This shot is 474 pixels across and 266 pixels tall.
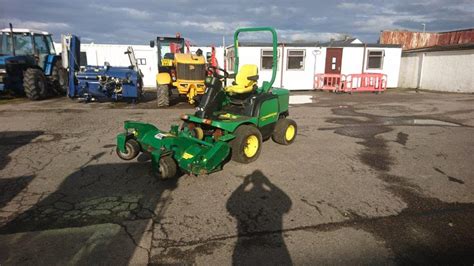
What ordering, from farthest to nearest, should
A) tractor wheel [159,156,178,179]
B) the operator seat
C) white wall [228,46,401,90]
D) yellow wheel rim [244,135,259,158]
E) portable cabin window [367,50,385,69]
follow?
portable cabin window [367,50,385,69]
white wall [228,46,401,90]
the operator seat
yellow wheel rim [244,135,259,158]
tractor wheel [159,156,178,179]

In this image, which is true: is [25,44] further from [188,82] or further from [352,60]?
[352,60]

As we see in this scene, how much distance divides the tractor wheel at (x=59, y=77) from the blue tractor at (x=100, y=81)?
1.80 metres

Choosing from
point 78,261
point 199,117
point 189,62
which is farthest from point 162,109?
point 78,261

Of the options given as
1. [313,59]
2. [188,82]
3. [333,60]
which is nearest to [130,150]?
[188,82]

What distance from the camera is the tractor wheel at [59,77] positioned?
45.5ft

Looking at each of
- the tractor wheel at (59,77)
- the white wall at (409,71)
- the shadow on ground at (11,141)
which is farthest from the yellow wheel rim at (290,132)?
the white wall at (409,71)

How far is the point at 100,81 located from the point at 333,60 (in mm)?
13216

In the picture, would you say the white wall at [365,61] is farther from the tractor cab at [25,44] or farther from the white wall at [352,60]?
the tractor cab at [25,44]

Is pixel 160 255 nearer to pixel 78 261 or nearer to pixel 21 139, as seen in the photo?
pixel 78 261

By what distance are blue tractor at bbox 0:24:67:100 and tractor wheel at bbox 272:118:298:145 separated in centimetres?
1085

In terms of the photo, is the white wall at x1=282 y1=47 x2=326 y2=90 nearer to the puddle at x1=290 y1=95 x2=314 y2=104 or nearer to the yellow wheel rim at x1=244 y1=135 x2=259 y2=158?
the puddle at x1=290 y1=95 x2=314 y2=104

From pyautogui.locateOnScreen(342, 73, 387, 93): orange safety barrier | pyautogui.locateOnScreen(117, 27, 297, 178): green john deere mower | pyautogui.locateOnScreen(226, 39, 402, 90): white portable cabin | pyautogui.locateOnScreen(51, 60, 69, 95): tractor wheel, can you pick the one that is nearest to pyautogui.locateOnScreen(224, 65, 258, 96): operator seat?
pyautogui.locateOnScreen(117, 27, 297, 178): green john deere mower

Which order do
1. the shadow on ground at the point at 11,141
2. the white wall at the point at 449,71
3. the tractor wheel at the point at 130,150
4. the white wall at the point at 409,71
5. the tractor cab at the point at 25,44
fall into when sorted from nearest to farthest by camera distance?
the tractor wheel at the point at 130,150 < the shadow on ground at the point at 11,141 < the tractor cab at the point at 25,44 < the white wall at the point at 449,71 < the white wall at the point at 409,71

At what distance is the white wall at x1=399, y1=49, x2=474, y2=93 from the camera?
17.3 meters
